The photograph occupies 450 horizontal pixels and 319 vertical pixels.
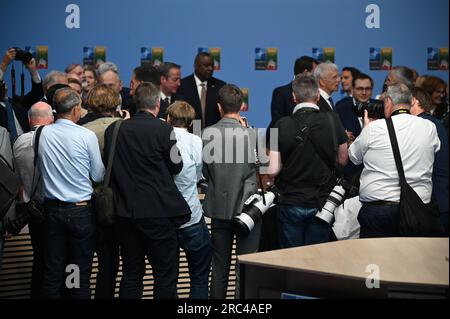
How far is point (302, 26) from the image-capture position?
323 inches

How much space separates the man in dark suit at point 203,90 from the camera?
7.11 metres

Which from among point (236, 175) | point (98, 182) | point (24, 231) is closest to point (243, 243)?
point (236, 175)

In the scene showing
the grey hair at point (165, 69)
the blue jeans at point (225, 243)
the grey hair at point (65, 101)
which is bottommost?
the blue jeans at point (225, 243)

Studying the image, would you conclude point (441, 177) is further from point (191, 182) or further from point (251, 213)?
point (191, 182)

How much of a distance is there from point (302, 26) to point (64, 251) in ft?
13.7

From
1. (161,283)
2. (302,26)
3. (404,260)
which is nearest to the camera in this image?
(404,260)

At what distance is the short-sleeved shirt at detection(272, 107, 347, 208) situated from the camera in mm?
5023

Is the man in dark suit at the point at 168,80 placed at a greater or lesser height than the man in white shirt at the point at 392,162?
greater

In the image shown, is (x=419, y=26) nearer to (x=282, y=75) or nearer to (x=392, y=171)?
(x=282, y=75)

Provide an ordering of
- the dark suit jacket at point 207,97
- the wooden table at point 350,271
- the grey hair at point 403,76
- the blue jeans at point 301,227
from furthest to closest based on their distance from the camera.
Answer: the dark suit jacket at point 207,97
the grey hair at point 403,76
the blue jeans at point 301,227
the wooden table at point 350,271

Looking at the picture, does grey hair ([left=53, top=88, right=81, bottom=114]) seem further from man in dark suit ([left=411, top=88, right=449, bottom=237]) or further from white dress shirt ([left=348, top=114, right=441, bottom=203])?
man in dark suit ([left=411, top=88, right=449, bottom=237])

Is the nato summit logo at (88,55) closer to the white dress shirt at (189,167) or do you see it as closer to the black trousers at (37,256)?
the black trousers at (37,256)

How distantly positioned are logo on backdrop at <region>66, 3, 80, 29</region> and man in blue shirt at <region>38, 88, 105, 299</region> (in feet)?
10.6

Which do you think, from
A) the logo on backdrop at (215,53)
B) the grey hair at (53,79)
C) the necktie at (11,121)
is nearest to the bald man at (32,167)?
the necktie at (11,121)
